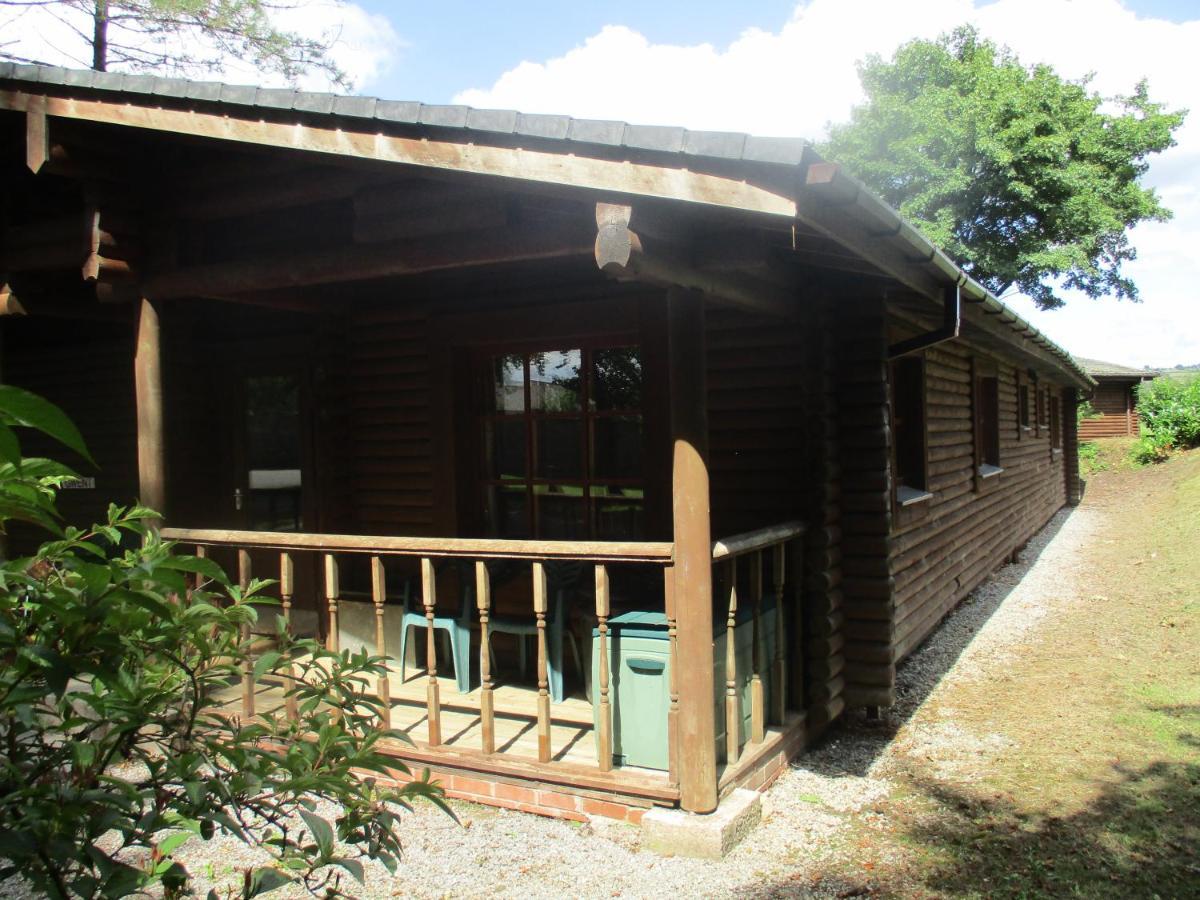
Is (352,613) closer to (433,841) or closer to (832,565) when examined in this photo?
(433,841)

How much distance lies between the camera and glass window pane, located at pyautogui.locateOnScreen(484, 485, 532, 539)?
609cm

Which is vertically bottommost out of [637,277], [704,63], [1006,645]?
[1006,645]

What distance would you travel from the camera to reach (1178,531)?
13.4m

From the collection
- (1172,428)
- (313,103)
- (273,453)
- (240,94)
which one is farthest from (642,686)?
(1172,428)

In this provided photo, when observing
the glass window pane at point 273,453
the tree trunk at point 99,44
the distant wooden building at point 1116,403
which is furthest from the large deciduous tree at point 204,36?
the distant wooden building at point 1116,403

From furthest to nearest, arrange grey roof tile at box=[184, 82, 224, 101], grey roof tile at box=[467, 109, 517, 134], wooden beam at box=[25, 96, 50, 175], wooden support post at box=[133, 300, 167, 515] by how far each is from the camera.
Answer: wooden support post at box=[133, 300, 167, 515], wooden beam at box=[25, 96, 50, 175], grey roof tile at box=[184, 82, 224, 101], grey roof tile at box=[467, 109, 517, 134]

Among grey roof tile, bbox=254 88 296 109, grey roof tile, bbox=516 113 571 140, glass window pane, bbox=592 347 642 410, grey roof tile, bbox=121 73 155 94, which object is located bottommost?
glass window pane, bbox=592 347 642 410

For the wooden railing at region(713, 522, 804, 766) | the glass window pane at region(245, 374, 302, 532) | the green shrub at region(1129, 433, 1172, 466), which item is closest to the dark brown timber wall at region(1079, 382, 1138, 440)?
the green shrub at region(1129, 433, 1172, 466)

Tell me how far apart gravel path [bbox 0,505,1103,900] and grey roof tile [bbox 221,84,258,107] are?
310cm

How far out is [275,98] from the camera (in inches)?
152

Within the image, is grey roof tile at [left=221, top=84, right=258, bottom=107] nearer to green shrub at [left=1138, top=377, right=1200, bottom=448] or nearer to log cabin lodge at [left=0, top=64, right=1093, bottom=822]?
log cabin lodge at [left=0, top=64, right=1093, bottom=822]

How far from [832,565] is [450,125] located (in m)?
3.14

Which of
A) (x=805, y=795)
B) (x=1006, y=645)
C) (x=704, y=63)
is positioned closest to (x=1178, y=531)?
(x=1006, y=645)

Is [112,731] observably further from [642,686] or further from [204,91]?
[204,91]
